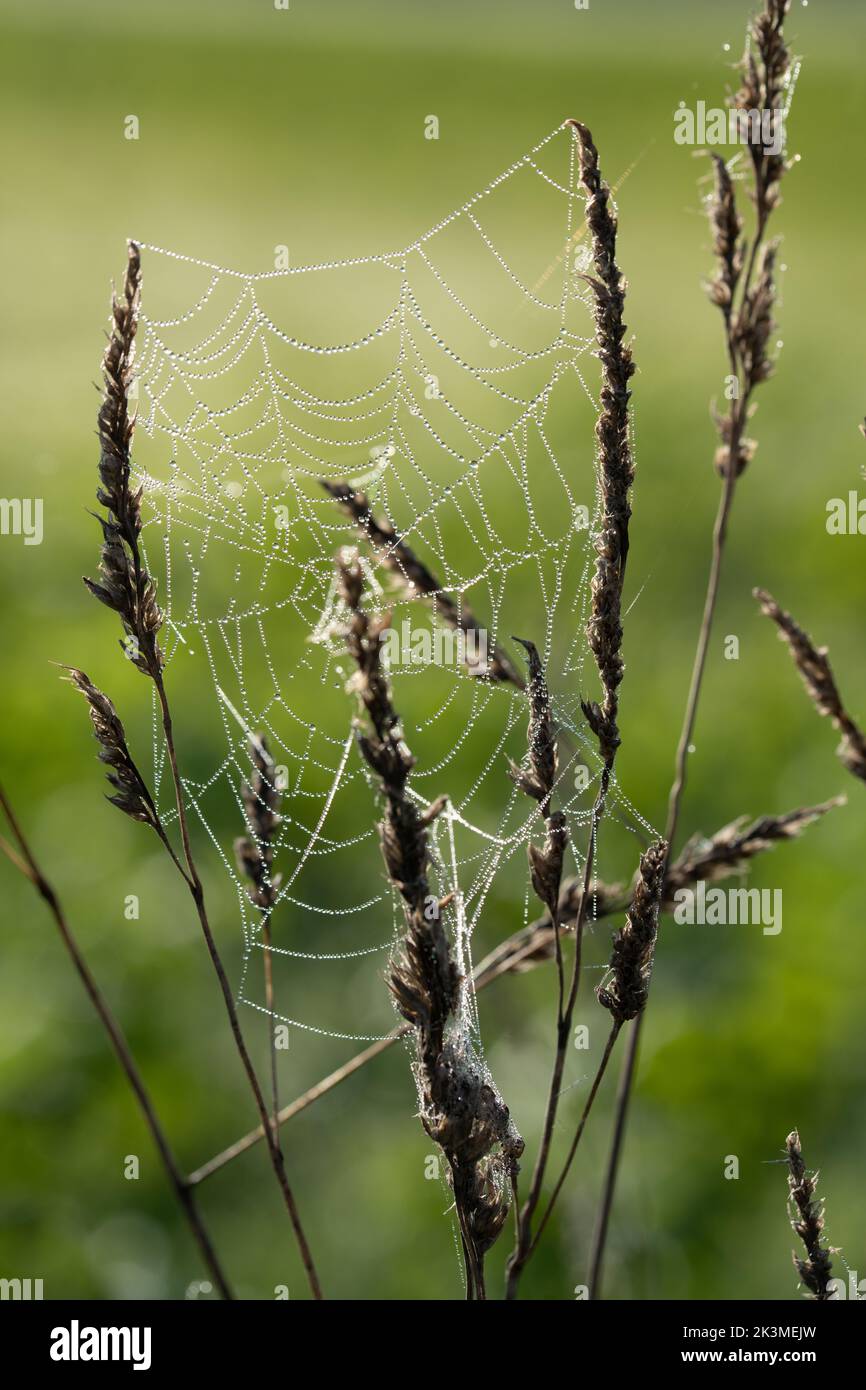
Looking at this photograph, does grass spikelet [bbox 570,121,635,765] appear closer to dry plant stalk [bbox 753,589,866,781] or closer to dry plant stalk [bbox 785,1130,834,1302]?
dry plant stalk [bbox 753,589,866,781]

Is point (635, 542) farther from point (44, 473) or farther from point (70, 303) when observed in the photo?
point (70, 303)

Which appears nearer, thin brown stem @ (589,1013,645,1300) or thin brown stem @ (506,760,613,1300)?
thin brown stem @ (506,760,613,1300)

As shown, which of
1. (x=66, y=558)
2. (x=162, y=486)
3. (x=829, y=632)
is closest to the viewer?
(x=162, y=486)

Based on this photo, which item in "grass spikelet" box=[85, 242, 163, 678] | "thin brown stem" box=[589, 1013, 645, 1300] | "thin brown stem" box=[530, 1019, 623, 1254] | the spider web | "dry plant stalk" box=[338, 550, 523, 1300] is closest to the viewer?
"dry plant stalk" box=[338, 550, 523, 1300]

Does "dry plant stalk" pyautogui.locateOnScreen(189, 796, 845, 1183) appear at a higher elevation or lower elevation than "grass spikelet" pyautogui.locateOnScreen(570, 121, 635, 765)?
lower

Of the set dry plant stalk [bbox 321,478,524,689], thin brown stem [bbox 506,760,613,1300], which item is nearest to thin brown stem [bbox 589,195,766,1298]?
thin brown stem [bbox 506,760,613,1300]

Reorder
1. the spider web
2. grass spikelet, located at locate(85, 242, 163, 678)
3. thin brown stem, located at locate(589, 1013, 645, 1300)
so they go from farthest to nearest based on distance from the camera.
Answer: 1. the spider web
2. thin brown stem, located at locate(589, 1013, 645, 1300)
3. grass spikelet, located at locate(85, 242, 163, 678)

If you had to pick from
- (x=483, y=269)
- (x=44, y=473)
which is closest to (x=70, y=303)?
(x=483, y=269)
